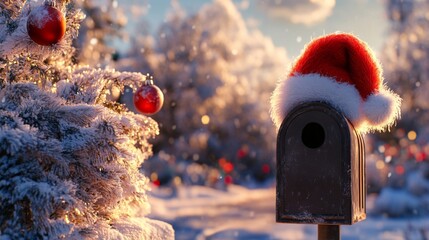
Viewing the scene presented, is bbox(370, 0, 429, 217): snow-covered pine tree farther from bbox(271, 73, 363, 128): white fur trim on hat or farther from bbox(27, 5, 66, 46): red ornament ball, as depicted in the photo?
bbox(27, 5, 66, 46): red ornament ball

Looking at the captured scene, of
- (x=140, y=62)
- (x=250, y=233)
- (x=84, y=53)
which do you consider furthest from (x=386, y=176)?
(x=140, y=62)

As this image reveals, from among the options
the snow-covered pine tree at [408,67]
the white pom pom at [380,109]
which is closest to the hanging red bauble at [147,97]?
the white pom pom at [380,109]

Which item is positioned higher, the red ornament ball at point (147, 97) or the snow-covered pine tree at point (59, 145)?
the red ornament ball at point (147, 97)

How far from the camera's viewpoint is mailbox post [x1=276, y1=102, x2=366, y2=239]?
4137 mm

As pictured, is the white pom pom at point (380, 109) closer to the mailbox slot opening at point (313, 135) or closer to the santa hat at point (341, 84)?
the santa hat at point (341, 84)

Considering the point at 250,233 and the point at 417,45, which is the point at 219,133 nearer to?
the point at 417,45

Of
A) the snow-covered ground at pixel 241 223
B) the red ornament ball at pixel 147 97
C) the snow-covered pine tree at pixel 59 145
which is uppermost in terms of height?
the snow-covered ground at pixel 241 223

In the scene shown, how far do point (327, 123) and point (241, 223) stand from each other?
8.13 meters

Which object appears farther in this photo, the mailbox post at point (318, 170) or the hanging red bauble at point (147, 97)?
the hanging red bauble at point (147, 97)

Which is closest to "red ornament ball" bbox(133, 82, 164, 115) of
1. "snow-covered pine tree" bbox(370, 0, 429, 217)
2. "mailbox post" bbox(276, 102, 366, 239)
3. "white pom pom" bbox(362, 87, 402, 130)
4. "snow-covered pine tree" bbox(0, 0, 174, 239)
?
"snow-covered pine tree" bbox(0, 0, 174, 239)

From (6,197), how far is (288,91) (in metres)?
2.09

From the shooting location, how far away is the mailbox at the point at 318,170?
13.6 feet

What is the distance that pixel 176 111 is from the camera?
2461 cm

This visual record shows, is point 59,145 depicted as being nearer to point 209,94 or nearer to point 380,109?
point 380,109
